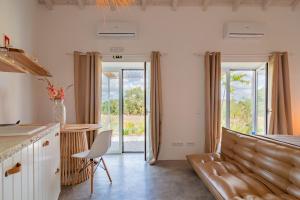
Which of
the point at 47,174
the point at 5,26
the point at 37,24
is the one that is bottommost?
the point at 47,174

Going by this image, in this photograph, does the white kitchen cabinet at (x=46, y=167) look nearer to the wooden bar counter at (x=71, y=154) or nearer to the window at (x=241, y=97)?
the wooden bar counter at (x=71, y=154)

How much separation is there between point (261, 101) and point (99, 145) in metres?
3.64

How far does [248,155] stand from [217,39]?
101 inches

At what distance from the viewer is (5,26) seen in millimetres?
2826

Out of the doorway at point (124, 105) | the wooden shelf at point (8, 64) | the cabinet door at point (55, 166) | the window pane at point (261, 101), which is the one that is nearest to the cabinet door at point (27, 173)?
the cabinet door at point (55, 166)

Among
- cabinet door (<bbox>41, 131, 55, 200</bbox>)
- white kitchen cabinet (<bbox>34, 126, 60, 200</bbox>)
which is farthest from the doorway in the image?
cabinet door (<bbox>41, 131, 55, 200</bbox>)

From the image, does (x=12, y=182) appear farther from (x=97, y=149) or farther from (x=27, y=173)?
(x=97, y=149)

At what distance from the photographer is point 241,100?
4703 millimetres

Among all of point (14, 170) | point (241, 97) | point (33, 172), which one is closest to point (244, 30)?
point (241, 97)

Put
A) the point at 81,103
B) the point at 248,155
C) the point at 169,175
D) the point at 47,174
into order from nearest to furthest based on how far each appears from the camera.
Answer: the point at 47,174, the point at 248,155, the point at 169,175, the point at 81,103

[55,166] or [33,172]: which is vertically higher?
Answer: [33,172]

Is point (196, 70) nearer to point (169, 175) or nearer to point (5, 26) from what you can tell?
point (169, 175)

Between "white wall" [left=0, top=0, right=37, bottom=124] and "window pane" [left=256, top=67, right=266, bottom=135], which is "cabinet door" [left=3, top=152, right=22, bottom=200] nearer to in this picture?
"white wall" [left=0, top=0, right=37, bottom=124]

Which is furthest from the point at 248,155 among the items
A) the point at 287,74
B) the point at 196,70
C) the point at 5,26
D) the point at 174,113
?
the point at 5,26
